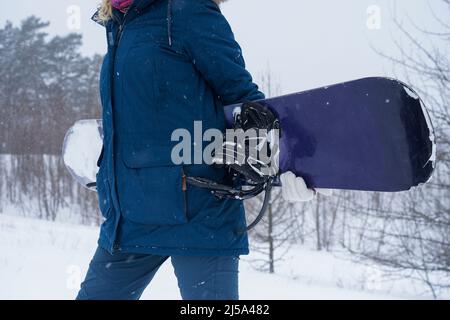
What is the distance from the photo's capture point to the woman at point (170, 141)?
4.02 feet

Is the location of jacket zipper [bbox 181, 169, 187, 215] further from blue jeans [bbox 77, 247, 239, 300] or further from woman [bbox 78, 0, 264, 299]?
blue jeans [bbox 77, 247, 239, 300]

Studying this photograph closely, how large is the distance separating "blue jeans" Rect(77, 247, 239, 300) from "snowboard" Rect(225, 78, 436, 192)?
0.39 m

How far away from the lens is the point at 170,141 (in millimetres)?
1245

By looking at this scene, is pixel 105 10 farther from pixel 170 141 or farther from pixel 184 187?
pixel 184 187

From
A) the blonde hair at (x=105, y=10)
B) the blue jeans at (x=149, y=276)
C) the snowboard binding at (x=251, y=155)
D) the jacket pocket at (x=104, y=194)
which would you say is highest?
the blonde hair at (x=105, y=10)

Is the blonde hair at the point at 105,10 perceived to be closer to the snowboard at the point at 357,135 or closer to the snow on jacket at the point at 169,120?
the snow on jacket at the point at 169,120

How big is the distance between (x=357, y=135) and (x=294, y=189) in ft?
0.82

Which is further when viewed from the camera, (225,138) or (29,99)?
(29,99)

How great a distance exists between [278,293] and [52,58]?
78.9 feet

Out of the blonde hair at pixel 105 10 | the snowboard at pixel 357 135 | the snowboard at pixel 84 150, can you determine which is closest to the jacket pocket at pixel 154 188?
the snowboard at pixel 357 135

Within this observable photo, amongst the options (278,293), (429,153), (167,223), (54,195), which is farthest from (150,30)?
(54,195)

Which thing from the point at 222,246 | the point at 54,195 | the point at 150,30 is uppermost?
the point at 150,30

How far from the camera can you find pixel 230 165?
52.6 inches
